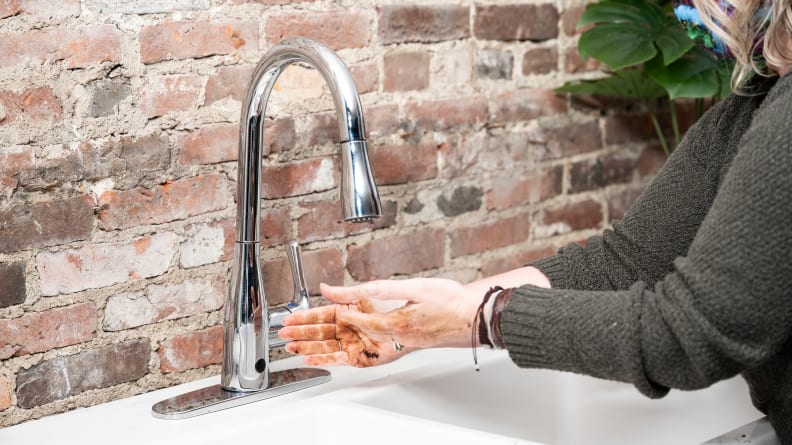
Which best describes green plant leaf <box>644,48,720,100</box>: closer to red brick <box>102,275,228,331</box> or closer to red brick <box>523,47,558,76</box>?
red brick <box>523,47,558,76</box>

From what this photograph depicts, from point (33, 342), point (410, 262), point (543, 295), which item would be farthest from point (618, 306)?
point (33, 342)

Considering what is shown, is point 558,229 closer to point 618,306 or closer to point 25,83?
point 618,306

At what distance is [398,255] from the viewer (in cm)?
145

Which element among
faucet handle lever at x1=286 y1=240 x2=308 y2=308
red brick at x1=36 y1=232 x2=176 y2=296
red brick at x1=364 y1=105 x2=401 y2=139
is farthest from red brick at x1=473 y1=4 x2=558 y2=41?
red brick at x1=36 y1=232 x2=176 y2=296

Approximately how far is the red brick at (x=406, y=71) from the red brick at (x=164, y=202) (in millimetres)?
323

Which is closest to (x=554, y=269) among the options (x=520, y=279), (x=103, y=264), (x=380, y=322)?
(x=520, y=279)

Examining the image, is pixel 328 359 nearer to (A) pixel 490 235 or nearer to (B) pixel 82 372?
(B) pixel 82 372

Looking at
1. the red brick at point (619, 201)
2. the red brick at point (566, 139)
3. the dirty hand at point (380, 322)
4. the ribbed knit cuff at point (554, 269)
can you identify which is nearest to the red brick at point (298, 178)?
the dirty hand at point (380, 322)

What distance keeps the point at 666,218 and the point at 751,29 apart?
278 millimetres

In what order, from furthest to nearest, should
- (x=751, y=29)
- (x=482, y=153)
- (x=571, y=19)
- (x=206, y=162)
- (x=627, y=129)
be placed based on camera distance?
(x=627, y=129) → (x=571, y=19) → (x=482, y=153) → (x=206, y=162) → (x=751, y=29)

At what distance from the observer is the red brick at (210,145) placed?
1204mm

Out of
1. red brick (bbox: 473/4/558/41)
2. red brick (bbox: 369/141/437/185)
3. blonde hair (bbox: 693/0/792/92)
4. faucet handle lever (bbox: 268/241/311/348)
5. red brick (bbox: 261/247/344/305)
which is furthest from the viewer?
red brick (bbox: 473/4/558/41)

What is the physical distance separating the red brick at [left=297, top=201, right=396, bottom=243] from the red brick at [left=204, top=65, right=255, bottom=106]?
195 mm

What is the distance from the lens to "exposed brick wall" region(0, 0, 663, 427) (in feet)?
3.59
